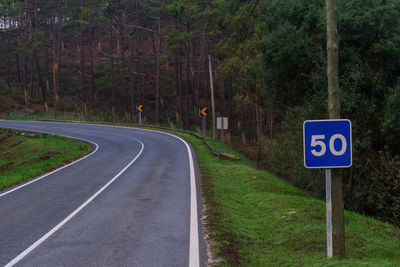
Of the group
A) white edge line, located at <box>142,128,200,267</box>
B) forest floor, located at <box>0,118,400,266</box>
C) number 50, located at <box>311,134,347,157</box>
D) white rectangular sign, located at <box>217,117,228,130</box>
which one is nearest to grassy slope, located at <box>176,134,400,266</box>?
forest floor, located at <box>0,118,400,266</box>

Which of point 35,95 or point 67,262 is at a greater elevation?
point 35,95

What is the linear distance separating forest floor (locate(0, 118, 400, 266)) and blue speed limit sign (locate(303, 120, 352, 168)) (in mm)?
1619

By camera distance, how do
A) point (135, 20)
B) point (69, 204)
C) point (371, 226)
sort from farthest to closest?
point (135, 20), point (69, 204), point (371, 226)

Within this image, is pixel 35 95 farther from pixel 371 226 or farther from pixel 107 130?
pixel 371 226

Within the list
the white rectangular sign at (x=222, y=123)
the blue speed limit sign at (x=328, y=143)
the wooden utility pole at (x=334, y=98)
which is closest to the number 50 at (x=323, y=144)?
the blue speed limit sign at (x=328, y=143)

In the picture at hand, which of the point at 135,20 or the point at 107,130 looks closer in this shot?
the point at 107,130

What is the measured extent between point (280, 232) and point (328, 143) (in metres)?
3.48

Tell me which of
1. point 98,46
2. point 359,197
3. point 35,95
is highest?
point 98,46

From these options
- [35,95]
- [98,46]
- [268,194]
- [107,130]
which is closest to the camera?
[268,194]

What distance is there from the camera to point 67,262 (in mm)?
7863

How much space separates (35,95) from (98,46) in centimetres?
1954

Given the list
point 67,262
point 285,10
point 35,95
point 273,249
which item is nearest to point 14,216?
point 67,262

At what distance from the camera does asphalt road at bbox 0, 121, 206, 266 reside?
27.1 ft

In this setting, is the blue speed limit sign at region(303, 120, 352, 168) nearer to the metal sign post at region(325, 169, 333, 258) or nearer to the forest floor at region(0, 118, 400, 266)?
the metal sign post at region(325, 169, 333, 258)
